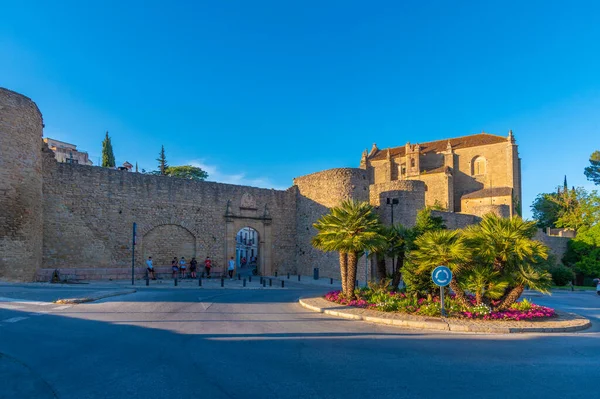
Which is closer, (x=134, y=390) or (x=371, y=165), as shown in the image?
(x=134, y=390)

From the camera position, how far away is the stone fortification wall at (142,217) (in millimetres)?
20484

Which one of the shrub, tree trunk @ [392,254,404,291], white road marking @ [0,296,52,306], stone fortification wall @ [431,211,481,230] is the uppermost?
stone fortification wall @ [431,211,481,230]

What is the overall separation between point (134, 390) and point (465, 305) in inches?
367

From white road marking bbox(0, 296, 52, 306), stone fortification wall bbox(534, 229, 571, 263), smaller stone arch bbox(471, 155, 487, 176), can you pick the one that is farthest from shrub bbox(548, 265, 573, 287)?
white road marking bbox(0, 296, 52, 306)

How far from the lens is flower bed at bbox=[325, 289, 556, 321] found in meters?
10.8

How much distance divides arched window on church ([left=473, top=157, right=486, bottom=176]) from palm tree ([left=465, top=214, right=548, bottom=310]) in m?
52.2

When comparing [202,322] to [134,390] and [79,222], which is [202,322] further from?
[79,222]

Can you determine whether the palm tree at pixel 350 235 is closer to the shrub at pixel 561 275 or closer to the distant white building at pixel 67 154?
the shrub at pixel 561 275

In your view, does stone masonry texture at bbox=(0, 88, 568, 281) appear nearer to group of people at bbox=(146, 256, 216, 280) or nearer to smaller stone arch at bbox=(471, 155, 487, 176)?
group of people at bbox=(146, 256, 216, 280)

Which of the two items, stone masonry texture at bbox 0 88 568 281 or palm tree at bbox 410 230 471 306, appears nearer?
palm tree at bbox 410 230 471 306

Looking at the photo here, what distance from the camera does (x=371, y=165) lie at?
66688 millimetres

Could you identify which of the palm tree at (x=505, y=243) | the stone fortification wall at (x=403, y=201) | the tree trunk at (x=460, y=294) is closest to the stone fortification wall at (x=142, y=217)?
the stone fortification wall at (x=403, y=201)

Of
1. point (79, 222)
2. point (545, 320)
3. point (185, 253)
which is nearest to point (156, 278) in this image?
point (185, 253)

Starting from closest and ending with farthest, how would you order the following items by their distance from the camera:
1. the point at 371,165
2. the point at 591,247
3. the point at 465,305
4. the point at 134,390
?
the point at 134,390
the point at 465,305
the point at 591,247
the point at 371,165
